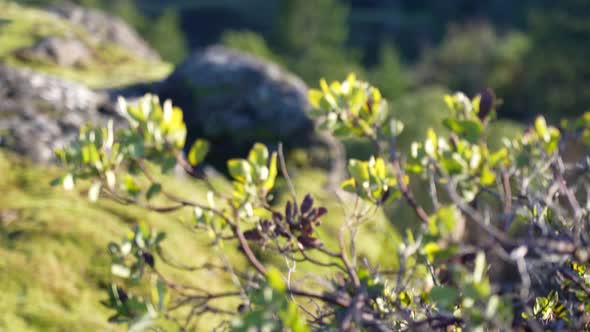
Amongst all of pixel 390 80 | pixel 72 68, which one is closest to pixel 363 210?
pixel 72 68

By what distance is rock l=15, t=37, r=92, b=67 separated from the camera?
11.3 m

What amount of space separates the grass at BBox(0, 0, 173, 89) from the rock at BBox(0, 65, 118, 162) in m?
2.04

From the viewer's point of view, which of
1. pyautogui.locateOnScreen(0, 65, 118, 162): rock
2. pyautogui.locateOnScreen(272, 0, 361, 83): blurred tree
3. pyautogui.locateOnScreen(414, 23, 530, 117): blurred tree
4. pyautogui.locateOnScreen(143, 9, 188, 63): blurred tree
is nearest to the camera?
pyautogui.locateOnScreen(0, 65, 118, 162): rock

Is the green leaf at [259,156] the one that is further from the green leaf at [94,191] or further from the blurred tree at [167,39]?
the blurred tree at [167,39]

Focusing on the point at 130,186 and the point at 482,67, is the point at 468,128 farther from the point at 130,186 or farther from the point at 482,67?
the point at 482,67

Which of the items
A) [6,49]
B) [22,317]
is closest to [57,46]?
[6,49]

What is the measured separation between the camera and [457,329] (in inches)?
108

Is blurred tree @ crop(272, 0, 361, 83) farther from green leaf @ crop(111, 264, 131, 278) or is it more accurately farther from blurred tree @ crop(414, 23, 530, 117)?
green leaf @ crop(111, 264, 131, 278)

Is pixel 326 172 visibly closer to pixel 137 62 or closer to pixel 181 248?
pixel 181 248

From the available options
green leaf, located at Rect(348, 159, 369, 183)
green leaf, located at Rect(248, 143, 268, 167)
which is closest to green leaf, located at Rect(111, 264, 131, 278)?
green leaf, located at Rect(248, 143, 268, 167)

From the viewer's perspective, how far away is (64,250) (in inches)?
208

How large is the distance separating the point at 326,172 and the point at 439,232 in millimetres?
6944

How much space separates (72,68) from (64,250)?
742cm

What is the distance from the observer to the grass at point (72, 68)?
1107cm
